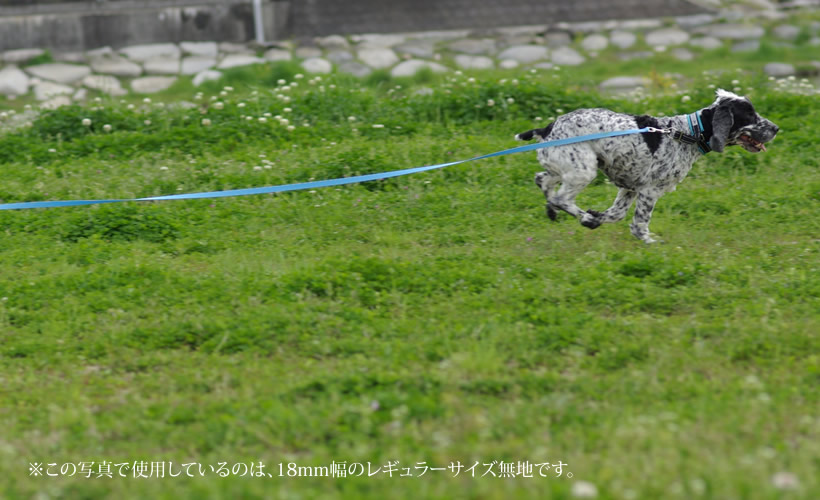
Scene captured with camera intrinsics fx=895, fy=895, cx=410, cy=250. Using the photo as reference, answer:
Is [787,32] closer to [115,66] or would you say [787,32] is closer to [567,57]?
[567,57]

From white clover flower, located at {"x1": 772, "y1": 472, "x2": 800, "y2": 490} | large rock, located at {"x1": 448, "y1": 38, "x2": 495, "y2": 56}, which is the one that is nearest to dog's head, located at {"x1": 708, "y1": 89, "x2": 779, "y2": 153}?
white clover flower, located at {"x1": 772, "y1": 472, "x2": 800, "y2": 490}

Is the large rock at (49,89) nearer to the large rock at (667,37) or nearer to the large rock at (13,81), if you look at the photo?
the large rock at (13,81)

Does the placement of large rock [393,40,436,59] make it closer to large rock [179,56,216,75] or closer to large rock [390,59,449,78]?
large rock [390,59,449,78]

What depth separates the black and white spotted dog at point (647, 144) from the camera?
6312 mm

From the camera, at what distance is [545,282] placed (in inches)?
236

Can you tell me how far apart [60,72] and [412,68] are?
4893 millimetres

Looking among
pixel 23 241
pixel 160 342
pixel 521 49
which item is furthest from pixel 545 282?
pixel 521 49

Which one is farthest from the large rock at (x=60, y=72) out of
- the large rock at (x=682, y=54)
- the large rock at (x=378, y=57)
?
the large rock at (x=682, y=54)

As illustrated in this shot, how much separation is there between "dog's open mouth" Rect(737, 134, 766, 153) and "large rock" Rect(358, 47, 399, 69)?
7.09 metres

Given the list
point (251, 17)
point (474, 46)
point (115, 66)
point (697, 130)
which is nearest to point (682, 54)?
point (474, 46)

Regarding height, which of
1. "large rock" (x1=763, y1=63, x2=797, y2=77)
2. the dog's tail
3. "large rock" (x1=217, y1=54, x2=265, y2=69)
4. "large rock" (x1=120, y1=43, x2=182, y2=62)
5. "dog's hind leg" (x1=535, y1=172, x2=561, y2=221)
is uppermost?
"large rock" (x1=120, y1=43, x2=182, y2=62)

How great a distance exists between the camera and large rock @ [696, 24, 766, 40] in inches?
525

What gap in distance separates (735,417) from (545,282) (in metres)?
2.01

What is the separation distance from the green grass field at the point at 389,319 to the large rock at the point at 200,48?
3384 mm
